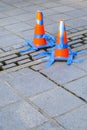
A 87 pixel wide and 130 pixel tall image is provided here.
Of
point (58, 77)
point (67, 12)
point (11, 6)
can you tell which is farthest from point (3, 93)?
point (11, 6)

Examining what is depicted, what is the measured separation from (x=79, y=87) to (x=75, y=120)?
847mm

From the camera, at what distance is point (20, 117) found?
12.0ft

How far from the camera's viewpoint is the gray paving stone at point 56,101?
3789mm

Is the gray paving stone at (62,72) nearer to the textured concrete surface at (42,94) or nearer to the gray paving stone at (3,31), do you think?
the textured concrete surface at (42,94)

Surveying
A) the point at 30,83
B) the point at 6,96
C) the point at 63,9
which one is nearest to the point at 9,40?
the point at 30,83

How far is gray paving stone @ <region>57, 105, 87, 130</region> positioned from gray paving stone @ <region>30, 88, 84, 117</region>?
0.34ft

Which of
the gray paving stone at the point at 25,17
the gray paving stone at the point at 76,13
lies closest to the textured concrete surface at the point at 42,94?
the gray paving stone at the point at 25,17

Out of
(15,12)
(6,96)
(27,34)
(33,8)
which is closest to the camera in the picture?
(6,96)

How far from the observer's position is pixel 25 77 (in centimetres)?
468

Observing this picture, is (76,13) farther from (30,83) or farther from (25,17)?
(30,83)

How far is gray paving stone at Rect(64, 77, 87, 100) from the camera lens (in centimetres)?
416

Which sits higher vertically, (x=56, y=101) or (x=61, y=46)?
(x=61, y=46)

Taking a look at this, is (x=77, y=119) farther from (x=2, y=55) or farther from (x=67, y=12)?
(x=67, y=12)

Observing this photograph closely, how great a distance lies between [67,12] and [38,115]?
5181 mm
